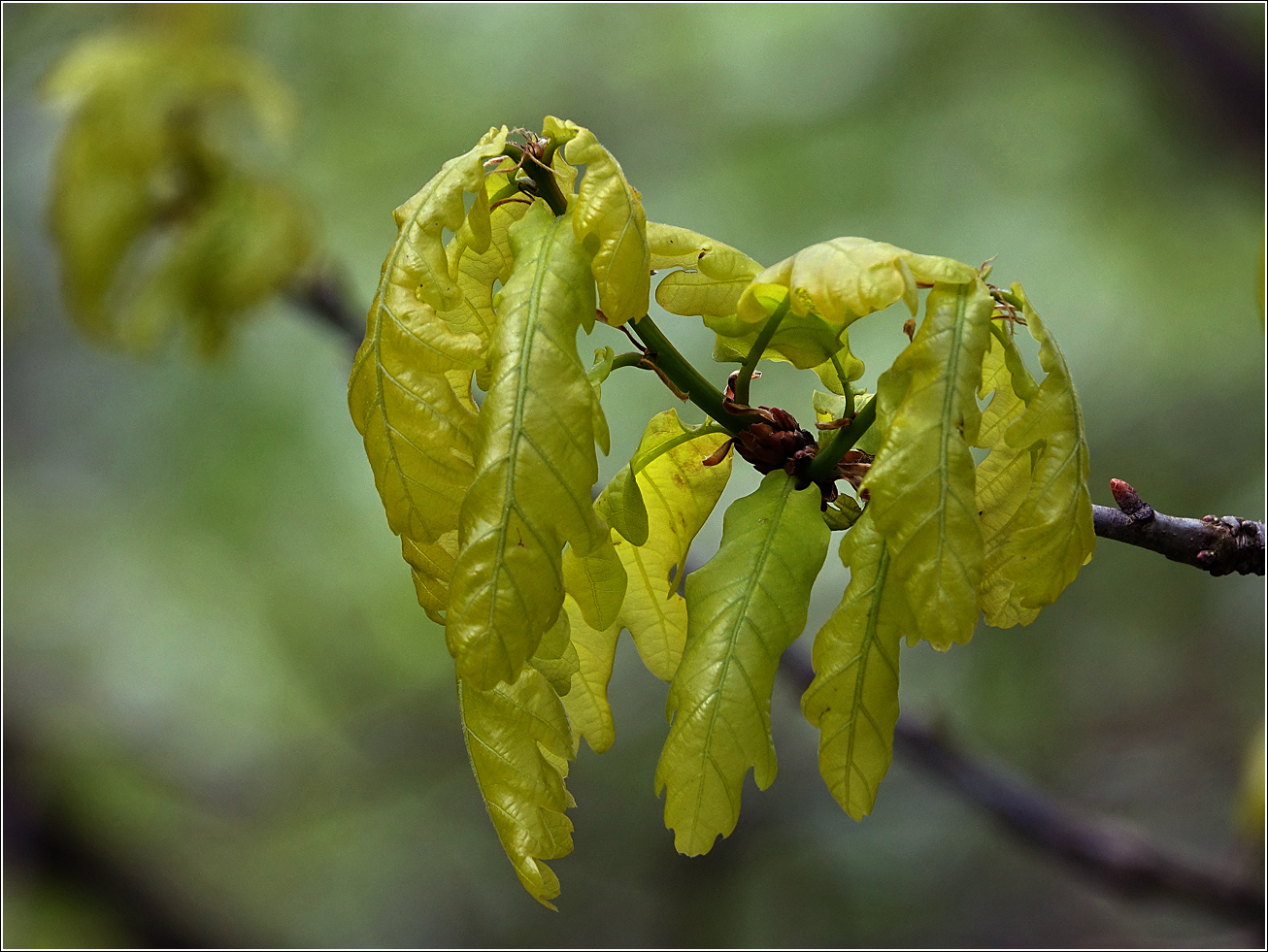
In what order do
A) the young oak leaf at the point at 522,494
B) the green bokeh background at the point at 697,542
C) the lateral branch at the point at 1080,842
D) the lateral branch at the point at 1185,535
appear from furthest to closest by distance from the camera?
the green bokeh background at the point at 697,542 → the lateral branch at the point at 1080,842 → the lateral branch at the point at 1185,535 → the young oak leaf at the point at 522,494

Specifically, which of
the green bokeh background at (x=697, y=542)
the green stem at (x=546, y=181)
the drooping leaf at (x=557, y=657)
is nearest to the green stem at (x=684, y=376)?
the green stem at (x=546, y=181)

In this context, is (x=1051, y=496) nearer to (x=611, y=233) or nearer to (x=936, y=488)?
(x=936, y=488)

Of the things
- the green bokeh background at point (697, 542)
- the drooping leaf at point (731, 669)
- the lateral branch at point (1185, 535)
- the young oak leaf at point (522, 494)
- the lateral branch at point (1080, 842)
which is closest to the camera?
the young oak leaf at point (522, 494)

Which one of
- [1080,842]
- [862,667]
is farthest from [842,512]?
[1080,842]

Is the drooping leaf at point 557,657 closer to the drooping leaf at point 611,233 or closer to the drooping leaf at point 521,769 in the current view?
the drooping leaf at point 521,769

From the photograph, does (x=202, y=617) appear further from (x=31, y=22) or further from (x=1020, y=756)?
(x=1020, y=756)

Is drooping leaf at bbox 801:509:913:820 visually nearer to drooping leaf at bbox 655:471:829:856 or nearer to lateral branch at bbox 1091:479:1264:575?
drooping leaf at bbox 655:471:829:856
